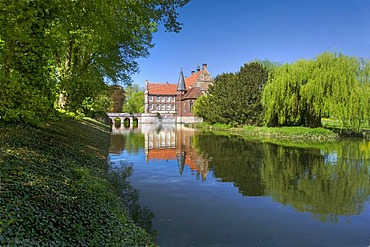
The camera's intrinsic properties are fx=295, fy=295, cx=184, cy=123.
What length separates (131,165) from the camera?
44.7 ft

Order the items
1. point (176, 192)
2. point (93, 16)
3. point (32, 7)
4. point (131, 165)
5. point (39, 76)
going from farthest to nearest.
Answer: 1. point (131, 165)
2. point (176, 192)
3. point (93, 16)
4. point (39, 76)
5. point (32, 7)

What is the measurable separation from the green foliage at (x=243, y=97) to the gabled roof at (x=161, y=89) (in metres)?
40.5

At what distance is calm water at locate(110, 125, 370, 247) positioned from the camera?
6227 mm

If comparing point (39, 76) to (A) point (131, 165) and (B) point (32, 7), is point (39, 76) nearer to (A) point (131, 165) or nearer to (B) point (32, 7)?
(B) point (32, 7)

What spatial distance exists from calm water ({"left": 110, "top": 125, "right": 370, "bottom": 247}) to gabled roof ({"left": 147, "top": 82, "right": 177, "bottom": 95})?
65650mm

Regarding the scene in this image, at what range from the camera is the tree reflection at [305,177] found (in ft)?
27.6

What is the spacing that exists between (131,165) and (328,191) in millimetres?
8213

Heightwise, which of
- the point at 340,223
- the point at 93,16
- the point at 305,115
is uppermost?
the point at 93,16

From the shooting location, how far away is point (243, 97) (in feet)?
119

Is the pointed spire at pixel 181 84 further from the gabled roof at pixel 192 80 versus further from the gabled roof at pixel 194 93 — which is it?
the gabled roof at pixel 194 93

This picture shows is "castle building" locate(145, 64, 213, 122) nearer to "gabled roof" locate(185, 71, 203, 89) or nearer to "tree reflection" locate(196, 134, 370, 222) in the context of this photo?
"gabled roof" locate(185, 71, 203, 89)

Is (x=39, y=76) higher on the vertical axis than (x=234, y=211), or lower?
higher

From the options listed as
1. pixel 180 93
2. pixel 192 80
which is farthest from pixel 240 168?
pixel 192 80

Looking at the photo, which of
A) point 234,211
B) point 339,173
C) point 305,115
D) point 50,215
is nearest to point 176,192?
point 234,211
